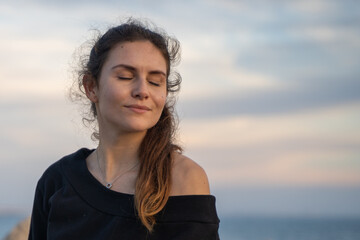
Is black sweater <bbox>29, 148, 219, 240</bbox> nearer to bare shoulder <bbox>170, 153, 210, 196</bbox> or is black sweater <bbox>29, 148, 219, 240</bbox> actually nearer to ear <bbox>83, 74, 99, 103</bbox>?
bare shoulder <bbox>170, 153, 210, 196</bbox>

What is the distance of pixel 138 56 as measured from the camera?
3.19 m

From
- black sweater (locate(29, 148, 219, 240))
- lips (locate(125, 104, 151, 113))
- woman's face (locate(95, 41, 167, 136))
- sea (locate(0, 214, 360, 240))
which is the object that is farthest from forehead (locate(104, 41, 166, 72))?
sea (locate(0, 214, 360, 240))

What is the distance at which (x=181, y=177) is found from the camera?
3.17 m

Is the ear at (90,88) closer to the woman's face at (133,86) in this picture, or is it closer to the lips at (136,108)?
the woman's face at (133,86)

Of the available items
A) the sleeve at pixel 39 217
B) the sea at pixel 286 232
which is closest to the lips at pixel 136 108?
the sleeve at pixel 39 217

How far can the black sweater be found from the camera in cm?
308

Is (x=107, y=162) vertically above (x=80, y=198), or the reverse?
(x=107, y=162)

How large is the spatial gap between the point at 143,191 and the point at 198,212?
0.29 metres

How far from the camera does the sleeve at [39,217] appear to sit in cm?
362

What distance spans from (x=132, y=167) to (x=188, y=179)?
0.35 metres

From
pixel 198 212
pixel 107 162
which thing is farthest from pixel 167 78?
pixel 198 212

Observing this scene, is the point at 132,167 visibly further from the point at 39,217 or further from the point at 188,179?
the point at 39,217

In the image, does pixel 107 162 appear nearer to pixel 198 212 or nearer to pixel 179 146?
A: pixel 179 146

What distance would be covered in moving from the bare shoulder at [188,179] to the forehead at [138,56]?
50 centimetres
